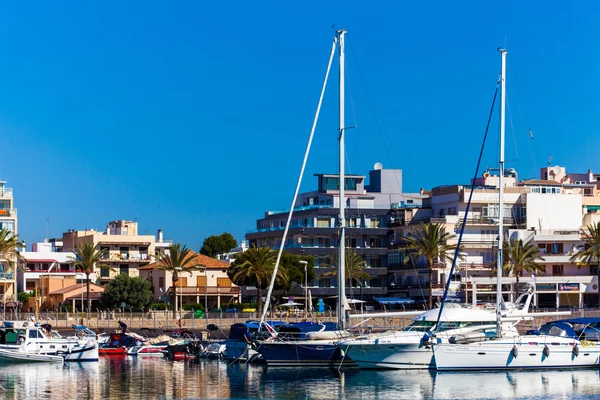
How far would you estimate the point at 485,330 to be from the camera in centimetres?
6406

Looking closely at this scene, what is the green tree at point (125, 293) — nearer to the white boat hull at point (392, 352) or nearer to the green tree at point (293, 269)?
the green tree at point (293, 269)

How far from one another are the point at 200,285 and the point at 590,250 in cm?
4688

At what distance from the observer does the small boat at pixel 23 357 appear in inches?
2832

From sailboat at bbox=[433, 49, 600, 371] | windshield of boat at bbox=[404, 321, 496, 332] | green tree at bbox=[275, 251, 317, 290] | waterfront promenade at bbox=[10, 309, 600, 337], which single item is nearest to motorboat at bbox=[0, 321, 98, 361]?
waterfront promenade at bbox=[10, 309, 600, 337]

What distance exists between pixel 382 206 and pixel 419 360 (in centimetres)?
7515

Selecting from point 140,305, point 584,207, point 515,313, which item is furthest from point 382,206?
point 515,313

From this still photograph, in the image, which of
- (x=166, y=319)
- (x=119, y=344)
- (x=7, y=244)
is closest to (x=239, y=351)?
(x=119, y=344)

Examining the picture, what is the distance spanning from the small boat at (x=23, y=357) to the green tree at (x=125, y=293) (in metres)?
47.7

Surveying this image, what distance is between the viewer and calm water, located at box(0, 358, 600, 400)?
53.0 metres

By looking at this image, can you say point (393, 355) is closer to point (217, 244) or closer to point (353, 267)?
point (353, 267)

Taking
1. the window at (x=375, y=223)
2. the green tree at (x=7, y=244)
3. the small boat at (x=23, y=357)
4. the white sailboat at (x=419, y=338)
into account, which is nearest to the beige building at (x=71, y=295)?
the green tree at (x=7, y=244)

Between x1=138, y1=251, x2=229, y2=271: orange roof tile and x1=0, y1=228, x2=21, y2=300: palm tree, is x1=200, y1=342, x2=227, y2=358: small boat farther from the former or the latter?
x1=138, y1=251, x2=229, y2=271: orange roof tile

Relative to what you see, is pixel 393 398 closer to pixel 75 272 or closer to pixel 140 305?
pixel 140 305

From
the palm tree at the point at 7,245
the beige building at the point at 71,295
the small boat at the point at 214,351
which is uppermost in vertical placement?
the palm tree at the point at 7,245
